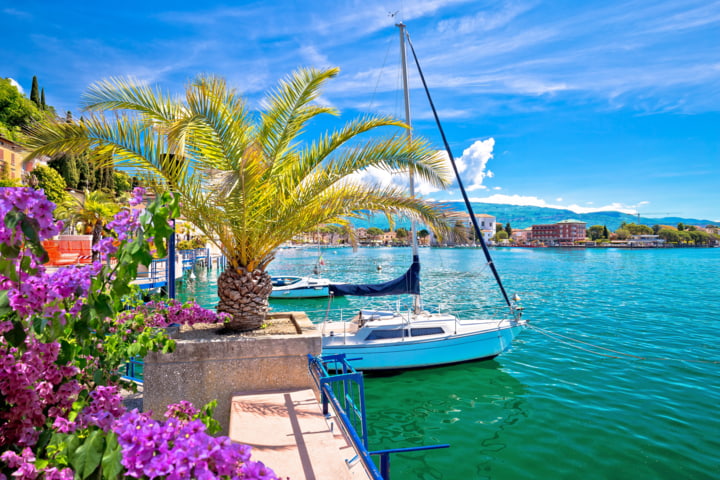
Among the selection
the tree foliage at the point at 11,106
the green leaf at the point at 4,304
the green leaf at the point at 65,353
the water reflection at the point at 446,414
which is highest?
the tree foliage at the point at 11,106

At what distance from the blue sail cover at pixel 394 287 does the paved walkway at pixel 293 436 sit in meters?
9.01

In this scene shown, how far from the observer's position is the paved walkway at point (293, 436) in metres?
3.56

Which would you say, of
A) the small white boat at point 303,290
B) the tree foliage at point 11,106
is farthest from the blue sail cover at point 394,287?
the tree foliage at point 11,106

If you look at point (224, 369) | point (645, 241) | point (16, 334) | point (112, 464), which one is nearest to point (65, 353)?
point (16, 334)

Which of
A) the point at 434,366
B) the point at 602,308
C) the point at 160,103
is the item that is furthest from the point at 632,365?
the point at 160,103

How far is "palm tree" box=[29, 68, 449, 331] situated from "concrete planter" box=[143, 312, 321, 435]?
2.97 ft

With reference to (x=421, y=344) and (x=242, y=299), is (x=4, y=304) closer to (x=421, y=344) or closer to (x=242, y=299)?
(x=242, y=299)

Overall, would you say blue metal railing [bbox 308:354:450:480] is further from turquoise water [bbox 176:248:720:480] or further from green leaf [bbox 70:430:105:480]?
turquoise water [bbox 176:248:720:480]

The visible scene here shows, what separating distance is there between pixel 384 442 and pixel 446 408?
8.11 ft

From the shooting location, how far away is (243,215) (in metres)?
5.82

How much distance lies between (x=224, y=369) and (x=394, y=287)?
31.5 feet

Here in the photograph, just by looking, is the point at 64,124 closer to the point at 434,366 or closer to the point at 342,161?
the point at 342,161

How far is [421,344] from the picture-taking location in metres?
12.7

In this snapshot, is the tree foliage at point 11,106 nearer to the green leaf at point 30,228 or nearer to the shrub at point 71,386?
the shrub at point 71,386
